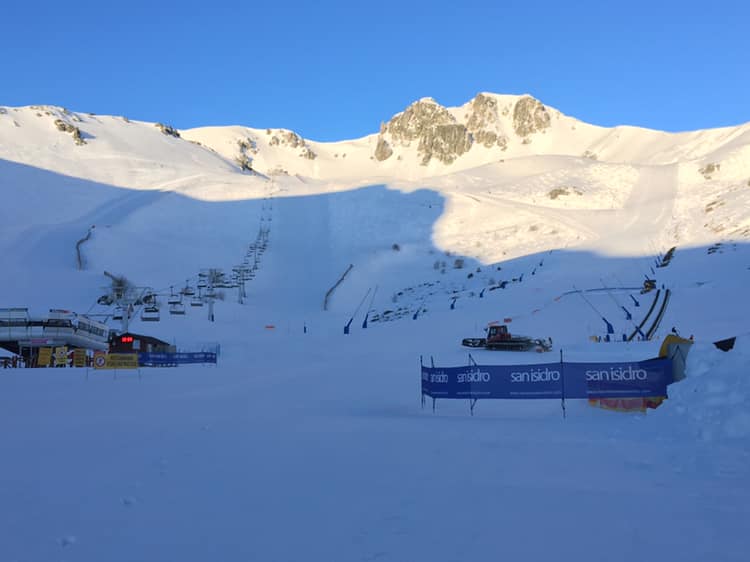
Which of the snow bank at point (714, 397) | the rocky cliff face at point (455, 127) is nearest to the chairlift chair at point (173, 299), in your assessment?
the snow bank at point (714, 397)

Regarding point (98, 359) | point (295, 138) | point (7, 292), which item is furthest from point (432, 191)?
point (295, 138)

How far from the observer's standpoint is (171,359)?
29.4 metres

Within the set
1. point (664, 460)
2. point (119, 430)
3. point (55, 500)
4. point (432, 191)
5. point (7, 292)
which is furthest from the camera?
point (432, 191)

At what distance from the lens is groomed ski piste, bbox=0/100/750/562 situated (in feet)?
19.9

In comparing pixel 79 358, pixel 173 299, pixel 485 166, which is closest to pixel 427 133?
pixel 485 166

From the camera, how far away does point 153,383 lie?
838 inches

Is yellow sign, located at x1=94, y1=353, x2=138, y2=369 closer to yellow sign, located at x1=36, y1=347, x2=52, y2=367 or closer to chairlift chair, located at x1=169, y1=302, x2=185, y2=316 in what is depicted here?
yellow sign, located at x1=36, y1=347, x2=52, y2=367

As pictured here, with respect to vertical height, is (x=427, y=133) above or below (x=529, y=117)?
below

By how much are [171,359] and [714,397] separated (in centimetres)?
2447

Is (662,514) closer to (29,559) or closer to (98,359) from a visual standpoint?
(29,559)

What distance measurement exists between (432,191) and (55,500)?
8262 centimetres

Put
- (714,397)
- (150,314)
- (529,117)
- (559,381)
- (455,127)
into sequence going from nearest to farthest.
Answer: (714,397) → (559,381) → (150,314) → (455,127) → (529,117)

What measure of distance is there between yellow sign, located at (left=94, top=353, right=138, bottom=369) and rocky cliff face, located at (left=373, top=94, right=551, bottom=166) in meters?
137

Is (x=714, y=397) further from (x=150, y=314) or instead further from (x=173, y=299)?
(x=173, y=299)
